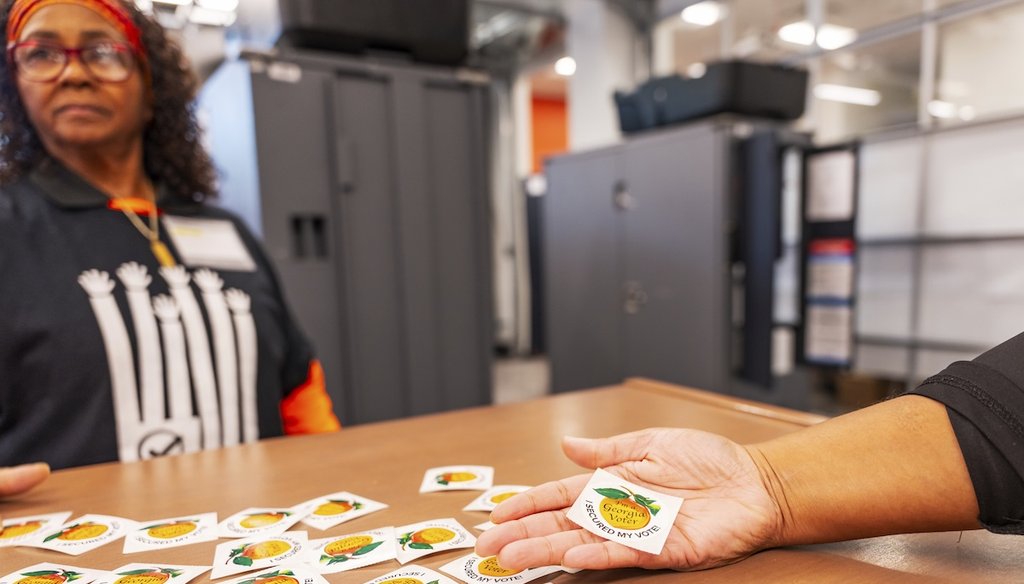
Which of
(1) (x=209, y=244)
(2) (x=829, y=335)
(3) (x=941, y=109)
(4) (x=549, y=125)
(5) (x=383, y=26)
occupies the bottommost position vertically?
(2) (x=829, y=335)

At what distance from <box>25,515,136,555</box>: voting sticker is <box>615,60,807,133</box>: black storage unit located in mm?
3040

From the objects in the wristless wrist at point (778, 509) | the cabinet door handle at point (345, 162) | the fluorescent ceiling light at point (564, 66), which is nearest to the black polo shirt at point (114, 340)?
the wristless wrist at point (778, 509)

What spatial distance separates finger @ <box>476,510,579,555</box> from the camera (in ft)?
1.98

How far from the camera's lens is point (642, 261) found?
352 centimetres

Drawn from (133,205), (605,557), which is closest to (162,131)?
(133,205)

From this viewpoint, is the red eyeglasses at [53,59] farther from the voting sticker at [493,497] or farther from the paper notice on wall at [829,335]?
the paper notice on wall at [829,335]

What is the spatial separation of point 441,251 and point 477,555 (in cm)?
204

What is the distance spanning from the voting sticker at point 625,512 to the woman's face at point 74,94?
1.10m

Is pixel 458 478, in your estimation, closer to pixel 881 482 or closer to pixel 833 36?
pixel 881 482

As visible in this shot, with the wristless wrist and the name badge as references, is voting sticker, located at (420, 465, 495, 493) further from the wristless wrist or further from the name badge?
the name badge

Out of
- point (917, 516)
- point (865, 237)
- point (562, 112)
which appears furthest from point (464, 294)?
point (562, 112)

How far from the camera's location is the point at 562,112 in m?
8.20

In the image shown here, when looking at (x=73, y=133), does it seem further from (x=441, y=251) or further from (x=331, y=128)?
(x=441, y=251)

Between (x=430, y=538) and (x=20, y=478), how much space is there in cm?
59
